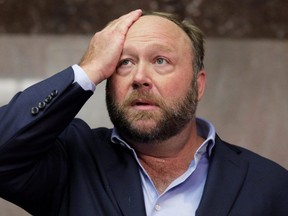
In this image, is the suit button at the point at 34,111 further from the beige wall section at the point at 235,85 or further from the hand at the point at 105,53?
the beige wall section at the point at 235,85

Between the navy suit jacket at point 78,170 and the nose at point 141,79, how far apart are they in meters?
0.10

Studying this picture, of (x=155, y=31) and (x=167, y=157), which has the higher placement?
(x=155, y=31)

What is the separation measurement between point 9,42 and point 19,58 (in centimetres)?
7

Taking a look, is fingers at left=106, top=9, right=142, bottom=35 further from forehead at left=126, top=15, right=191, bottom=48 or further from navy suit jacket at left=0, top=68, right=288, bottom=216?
navy suit jacket at left=0, top=68, right=288, bottom=216

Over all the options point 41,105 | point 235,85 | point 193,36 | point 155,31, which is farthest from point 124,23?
point 235,85

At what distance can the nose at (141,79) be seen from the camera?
118 centimetres

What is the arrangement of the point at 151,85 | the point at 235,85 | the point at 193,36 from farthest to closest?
the point at 235,85 → the point at 193,36 → the point at 151,85

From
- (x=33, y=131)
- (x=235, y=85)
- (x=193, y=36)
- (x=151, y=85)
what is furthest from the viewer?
(x=235, y=85)

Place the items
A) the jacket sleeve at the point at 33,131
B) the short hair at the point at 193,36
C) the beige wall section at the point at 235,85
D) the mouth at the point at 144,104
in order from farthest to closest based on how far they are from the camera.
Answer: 1. the beige wall section at the point at 235,85
2. the short hair at the point at 193,36
3. the mouth at the point at 144,104
4. the jacket sleeve at the point at 33,131

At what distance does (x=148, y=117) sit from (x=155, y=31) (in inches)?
7.7

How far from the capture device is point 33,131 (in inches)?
43.2

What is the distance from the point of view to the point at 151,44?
4.03 feet

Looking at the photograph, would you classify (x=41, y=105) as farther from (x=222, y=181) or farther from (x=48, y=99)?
(x=222, y=181)

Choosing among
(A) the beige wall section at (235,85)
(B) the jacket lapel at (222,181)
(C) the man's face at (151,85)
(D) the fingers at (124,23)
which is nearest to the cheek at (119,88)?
(C) the man's face at (151,85)
